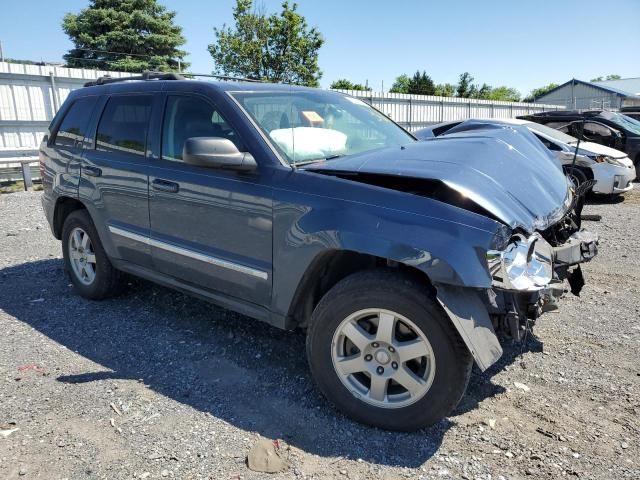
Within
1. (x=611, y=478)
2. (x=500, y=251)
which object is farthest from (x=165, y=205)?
(x=611, y=478)

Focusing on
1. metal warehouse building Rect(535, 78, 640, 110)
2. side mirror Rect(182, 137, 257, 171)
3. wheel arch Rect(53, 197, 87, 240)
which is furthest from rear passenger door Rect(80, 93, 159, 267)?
metal warehouse building Rect(535, 78, 640, 110)

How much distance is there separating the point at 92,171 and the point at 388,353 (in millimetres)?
3103

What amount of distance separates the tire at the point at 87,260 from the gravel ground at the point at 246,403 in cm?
16

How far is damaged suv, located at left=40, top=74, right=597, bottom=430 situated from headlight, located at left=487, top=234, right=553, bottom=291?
0.03 feet

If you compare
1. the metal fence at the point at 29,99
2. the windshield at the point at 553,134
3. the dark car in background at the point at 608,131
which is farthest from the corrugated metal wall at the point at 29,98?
the dark car in background at the point at 608,131

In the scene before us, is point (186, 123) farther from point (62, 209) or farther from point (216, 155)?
point (62, 209)

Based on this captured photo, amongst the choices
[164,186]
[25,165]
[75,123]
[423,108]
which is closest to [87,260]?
[75,123]

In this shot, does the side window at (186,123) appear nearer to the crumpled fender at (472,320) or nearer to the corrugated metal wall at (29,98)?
the crumpled fender at (472,320)

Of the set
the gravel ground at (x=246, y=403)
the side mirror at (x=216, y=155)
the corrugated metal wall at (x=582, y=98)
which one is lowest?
the gravel ground at (x=246, y=403)

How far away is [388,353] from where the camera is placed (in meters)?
2.75

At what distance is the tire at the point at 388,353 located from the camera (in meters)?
2.59

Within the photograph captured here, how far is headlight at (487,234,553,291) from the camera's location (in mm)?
2518

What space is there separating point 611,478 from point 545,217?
1401mm

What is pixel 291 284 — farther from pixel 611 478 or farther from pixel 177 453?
pixel 611 478
